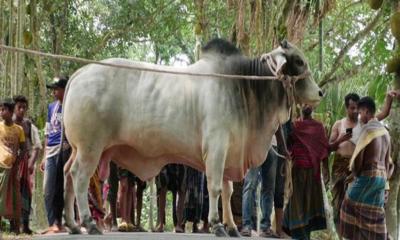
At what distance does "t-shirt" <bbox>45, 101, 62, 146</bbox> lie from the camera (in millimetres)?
9984

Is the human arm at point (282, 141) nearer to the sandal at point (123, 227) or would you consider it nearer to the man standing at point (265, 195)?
the man standing at point (265, 195)

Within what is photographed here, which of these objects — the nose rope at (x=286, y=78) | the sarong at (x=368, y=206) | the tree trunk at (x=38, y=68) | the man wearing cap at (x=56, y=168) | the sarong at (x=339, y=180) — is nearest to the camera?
the nose rope at (x=286, y=78)

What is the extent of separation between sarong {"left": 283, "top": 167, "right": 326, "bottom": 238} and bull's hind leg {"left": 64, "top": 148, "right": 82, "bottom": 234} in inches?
104

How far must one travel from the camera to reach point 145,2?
19422 millimetres

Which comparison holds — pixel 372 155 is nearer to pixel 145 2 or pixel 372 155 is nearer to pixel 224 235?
pixel 224 235

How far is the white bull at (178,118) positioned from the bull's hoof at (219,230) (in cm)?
1

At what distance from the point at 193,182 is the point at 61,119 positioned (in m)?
2.22

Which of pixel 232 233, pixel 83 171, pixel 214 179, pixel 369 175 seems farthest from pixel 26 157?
pixel 369 175

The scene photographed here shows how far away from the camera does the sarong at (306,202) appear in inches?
399

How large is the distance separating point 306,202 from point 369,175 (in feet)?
3.07

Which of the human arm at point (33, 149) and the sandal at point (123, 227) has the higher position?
the human arm at point (33, 149)

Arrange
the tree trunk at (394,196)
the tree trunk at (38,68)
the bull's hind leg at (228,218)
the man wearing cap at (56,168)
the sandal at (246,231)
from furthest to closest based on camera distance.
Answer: the tree trunk at (38,68), the sandal at (246,231), the man wearing cap at (56,168), the tree trunk at (394,196), the bull's hind leg at (228,218)

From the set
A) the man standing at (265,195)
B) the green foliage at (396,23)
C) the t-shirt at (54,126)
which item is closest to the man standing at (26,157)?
the t-shirt at (54,126)

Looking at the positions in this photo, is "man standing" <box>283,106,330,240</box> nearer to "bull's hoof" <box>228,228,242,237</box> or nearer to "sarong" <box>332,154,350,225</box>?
"sarong" <box>332,154,350,225</box>
